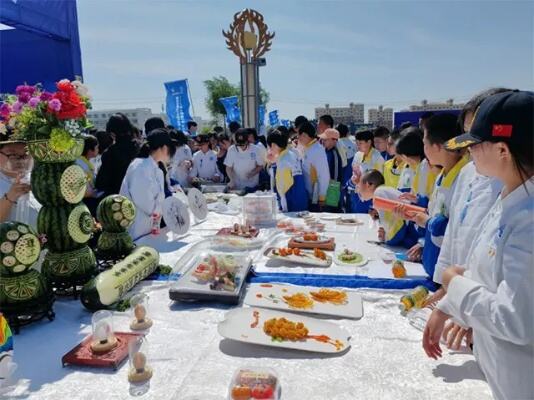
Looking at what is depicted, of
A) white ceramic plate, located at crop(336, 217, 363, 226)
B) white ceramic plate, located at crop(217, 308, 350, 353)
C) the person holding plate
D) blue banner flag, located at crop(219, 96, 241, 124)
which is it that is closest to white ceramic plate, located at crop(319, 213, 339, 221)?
white ceramic plate, located at crop(336, 217, 363, 226)

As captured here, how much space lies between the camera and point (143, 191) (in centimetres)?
272

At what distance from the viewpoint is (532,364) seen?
911mm

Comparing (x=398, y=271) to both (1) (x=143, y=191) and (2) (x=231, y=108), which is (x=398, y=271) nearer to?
(1) (x=143, y=191)

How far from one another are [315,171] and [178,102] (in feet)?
20.7

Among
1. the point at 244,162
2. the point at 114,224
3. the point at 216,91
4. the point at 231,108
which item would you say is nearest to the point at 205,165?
the point at 244,162

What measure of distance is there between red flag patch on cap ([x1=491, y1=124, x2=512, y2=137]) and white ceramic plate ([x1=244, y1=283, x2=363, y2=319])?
891 millimetres

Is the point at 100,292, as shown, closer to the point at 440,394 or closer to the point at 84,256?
the point at 84,256

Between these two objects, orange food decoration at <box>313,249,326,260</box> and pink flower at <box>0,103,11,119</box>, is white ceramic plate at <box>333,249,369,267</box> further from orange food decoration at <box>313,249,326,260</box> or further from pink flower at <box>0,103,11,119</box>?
pink flower at <box>0,103,11,119</box>

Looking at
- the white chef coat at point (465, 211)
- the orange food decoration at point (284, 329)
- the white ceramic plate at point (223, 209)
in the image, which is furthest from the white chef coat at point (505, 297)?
the white ceramic plate at point (223, 209)

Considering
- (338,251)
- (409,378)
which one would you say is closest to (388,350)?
(409,378)

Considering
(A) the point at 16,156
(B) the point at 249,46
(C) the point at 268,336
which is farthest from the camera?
(B) the point at 249,46

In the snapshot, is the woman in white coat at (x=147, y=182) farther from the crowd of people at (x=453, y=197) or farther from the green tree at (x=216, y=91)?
the green tree at (x=216, y=91)

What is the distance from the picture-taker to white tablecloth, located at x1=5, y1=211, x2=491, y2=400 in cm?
112

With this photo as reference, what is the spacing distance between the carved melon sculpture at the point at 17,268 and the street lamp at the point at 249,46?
8.62 meters
